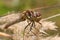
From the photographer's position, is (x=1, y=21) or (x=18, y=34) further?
(x=1, y=21)

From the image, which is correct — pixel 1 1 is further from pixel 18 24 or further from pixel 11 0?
pixel 18 24

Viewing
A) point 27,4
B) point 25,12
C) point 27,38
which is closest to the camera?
point 27,38

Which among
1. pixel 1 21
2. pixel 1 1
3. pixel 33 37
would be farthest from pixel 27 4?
pixel 33 37

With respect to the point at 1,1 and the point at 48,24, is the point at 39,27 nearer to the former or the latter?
the point at 48,24

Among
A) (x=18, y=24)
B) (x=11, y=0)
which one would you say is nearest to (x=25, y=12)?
(x=18, y=24)

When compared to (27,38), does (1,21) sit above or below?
above

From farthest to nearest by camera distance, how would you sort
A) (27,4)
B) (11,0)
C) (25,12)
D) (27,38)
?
1. (11,0)
2. (27,4)
3. (25,12)
4. (27,38)

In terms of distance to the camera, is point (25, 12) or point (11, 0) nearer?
point (25, 12)

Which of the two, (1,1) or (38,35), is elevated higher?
(1,1)

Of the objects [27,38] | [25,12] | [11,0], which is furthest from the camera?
[11,0]
